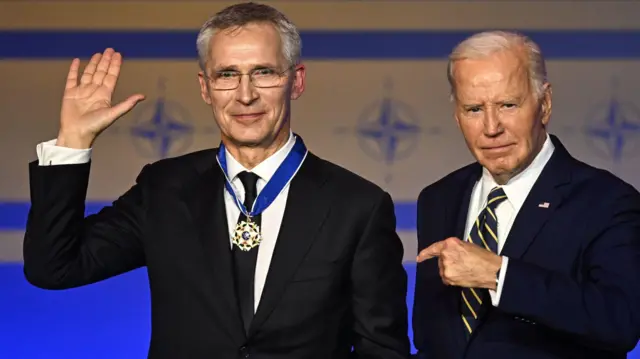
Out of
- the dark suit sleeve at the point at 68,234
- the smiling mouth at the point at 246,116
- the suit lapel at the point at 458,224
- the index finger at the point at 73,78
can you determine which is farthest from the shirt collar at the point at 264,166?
the suit lapel at the point at 458,224

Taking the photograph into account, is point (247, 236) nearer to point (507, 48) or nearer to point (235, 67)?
point (235, 67)

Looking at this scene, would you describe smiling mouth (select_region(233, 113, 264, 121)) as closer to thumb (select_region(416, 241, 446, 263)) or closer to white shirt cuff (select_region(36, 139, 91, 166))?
white shirt cuff (select_region(36, 139, 91, 166))

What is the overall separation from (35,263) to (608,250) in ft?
3.96

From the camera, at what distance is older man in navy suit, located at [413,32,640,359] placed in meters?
2.09

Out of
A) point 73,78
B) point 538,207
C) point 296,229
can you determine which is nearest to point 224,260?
point 296,229

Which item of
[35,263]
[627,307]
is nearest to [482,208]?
[627,307]

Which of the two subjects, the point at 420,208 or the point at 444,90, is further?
the point at 444,90

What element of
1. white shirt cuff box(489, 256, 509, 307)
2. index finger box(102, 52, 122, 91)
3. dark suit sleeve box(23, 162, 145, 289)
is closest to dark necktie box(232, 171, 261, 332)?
dark suit sleeve box(23, 162, 145, 289)

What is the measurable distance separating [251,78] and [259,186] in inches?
9.4

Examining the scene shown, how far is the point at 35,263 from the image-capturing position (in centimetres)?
210

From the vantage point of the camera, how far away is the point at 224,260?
212cm

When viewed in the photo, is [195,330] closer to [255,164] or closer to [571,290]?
[255,164]

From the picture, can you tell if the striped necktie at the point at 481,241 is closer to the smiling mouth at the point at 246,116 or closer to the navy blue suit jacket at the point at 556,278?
the navy blue suit jacket at the point at 556,278

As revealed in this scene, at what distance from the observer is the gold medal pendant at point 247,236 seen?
7.02 ft
